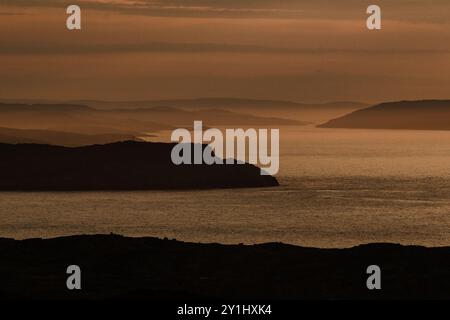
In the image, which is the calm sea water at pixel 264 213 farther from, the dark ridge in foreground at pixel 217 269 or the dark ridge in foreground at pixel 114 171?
the dark ridge in foreground at pixel 217 269

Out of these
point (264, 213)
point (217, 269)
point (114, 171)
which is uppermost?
point (114, 171)

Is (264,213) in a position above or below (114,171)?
below

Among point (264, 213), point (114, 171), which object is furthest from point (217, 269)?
point (114, 171)

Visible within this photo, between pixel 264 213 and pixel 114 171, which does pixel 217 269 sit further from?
pixel 114 171

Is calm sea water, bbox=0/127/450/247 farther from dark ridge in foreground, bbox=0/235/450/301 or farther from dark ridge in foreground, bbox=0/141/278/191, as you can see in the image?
dark ridge in foreground, bbox=0/235/450/301

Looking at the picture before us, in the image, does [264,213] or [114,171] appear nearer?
[264,213]
